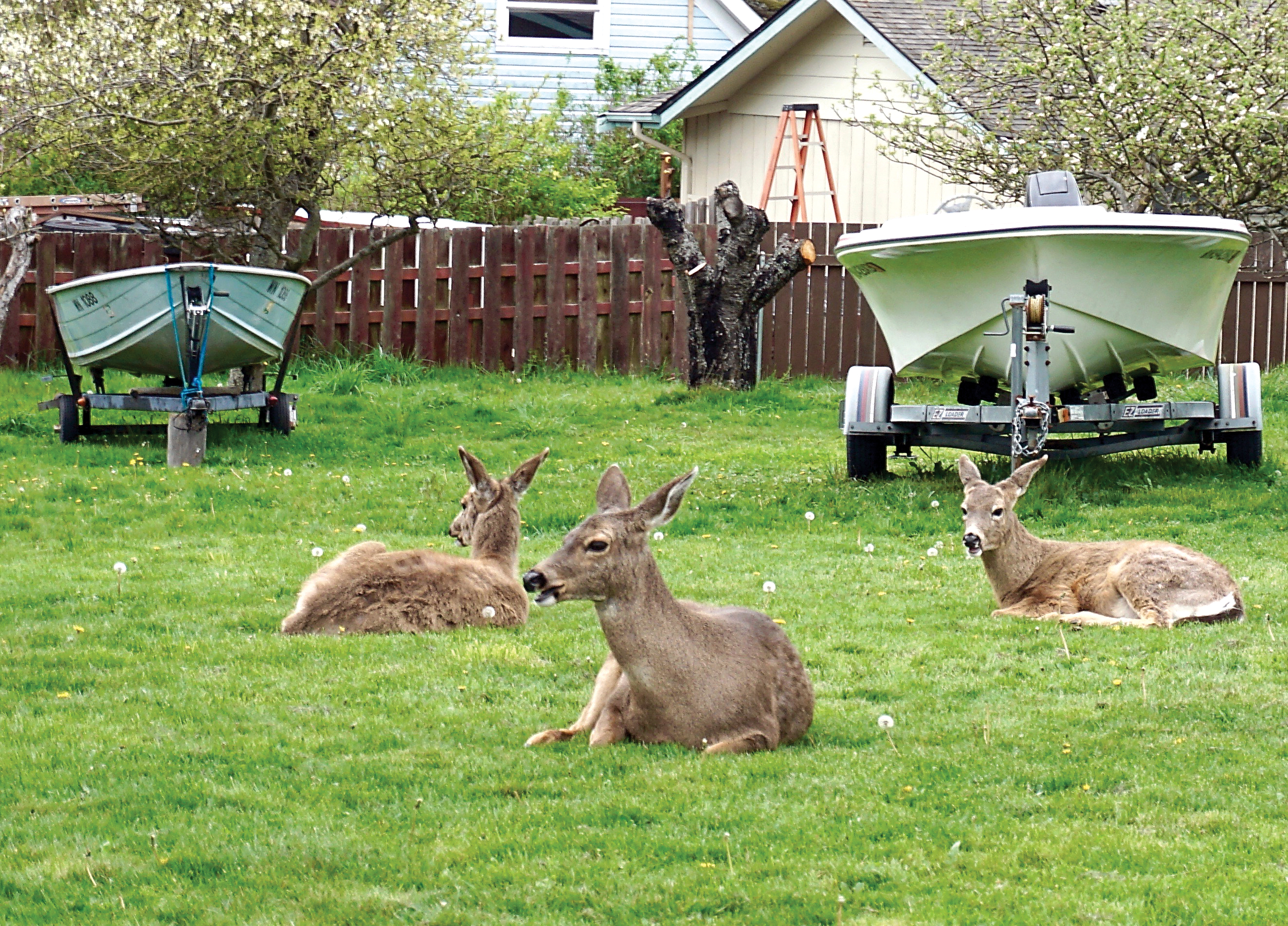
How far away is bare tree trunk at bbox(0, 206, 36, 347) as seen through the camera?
16391mm

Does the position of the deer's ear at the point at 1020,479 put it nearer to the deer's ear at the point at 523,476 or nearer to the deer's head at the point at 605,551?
the deer's ear at the point at 523,476

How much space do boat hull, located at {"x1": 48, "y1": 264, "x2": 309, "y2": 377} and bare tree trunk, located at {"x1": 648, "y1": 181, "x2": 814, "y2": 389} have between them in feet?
14.2

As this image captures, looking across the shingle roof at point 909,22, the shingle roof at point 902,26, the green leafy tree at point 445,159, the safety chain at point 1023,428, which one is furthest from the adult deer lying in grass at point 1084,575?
the shingle roof at point 909,22

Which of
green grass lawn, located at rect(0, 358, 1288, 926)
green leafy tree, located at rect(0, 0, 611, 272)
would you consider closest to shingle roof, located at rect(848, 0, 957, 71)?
green leafy tree, located at rect(0, 0, 611, 272)

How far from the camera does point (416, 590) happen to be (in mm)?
8117

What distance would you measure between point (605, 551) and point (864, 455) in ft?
23.6

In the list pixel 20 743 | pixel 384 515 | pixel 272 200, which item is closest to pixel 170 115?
pixel 272 200

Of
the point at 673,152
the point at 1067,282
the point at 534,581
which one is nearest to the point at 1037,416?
the point at 1067,282

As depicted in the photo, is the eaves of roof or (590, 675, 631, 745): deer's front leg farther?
the eaves of roof

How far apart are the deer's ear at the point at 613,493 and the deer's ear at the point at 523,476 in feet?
7.68

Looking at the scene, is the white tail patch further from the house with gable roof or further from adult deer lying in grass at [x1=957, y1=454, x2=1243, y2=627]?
the house with gable roof

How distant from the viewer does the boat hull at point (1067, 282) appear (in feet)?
37.3

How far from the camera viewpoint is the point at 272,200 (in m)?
18.9

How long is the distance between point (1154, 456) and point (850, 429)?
275 cm
